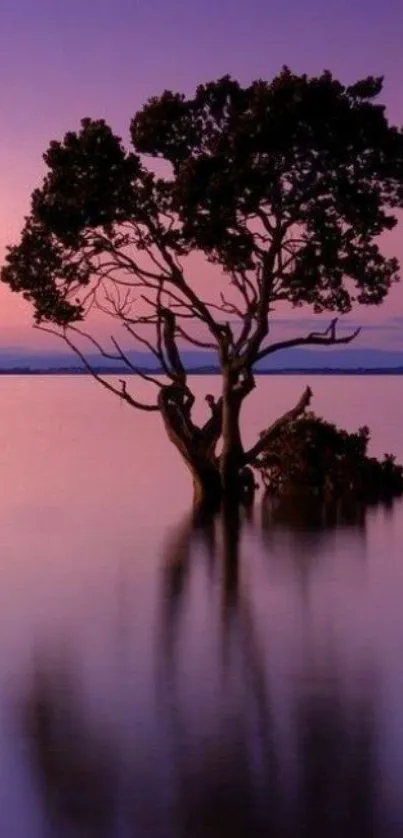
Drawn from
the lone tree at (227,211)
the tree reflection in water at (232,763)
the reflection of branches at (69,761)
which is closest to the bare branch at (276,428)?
the lone tree at (227,211)

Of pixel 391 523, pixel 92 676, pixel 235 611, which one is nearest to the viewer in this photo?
pixel 92 676

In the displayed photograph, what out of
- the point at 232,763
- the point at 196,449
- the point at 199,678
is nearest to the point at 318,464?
the point at 196,449

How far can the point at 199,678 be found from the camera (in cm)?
956

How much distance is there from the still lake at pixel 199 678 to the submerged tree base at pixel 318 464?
13.0ft

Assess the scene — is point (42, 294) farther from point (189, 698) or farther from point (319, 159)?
point (189, 698)

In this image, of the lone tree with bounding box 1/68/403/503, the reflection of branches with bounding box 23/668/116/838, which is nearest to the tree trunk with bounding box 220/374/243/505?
the lone tree with bounding box 1/68/403/503

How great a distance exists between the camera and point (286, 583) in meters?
14.4

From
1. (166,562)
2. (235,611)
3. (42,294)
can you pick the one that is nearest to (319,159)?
(42,294)

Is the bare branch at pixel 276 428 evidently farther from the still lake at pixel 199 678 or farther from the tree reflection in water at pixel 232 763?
the tree reflection in water at pixel 232 763

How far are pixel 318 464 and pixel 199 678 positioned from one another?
52.7 feet

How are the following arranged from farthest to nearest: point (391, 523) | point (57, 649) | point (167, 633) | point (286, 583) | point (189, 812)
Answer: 1. point (391, 523)
2. point (286, 583)
3. point (167, 633)
4. point (57, 649)
5. point (189, 812)

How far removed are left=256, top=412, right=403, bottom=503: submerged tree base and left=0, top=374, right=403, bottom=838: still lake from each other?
396 centimetres

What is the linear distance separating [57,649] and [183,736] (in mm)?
3062

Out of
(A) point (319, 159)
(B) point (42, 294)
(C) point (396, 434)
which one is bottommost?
(C) point (396, 434)
